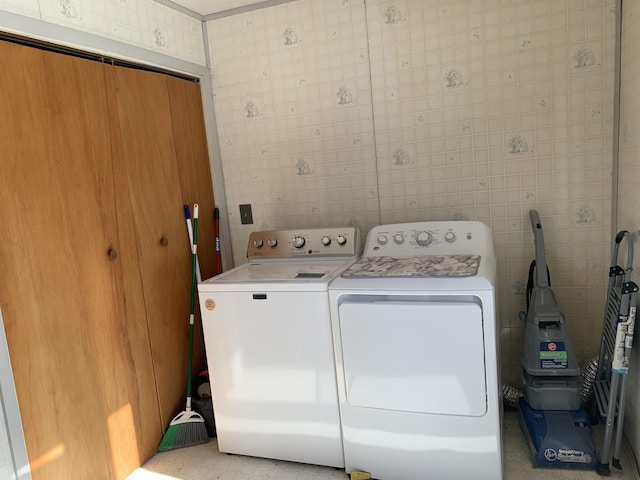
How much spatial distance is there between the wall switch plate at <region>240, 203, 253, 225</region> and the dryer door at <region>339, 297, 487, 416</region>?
3.83ft

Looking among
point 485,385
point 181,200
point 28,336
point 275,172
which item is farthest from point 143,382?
point 485,385

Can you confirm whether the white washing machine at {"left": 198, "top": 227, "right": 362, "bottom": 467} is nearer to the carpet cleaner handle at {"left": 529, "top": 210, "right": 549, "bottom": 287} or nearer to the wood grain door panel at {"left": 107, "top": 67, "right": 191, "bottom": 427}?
the wood grain door panel at {"left": 107, "top": 67, "right": 191, "bottom": 427}

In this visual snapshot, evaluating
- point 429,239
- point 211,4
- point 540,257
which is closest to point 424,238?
point 429,239

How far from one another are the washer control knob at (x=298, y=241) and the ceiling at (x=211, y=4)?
4.37ft

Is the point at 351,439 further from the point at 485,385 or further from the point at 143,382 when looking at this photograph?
the point at 143,382

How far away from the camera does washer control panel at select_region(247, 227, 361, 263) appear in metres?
2.48

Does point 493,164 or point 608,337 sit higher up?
point 493,164

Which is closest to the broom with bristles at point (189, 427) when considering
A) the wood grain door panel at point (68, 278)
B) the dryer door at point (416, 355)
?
the wood grain door panel at point (68, 278)

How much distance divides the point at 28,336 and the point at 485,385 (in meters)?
1.70

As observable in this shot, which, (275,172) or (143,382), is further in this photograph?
(275,172)

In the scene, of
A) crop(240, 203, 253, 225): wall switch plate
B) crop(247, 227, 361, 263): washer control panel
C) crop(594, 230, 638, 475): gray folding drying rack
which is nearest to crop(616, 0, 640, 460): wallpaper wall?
crop(594, 230, 638, 475): gray folding drying rack

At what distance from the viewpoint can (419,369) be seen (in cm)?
187

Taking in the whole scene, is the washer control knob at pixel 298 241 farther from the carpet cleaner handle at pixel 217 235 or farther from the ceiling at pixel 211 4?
the ceiling at pixel 211 4

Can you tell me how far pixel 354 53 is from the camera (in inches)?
102
